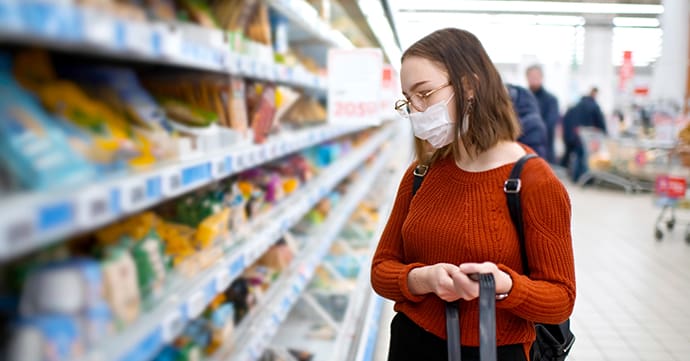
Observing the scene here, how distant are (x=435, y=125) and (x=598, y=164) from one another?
10790 mm

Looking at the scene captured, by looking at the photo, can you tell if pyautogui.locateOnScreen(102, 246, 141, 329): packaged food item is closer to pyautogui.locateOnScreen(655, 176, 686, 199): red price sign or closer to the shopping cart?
pyautogui.locateOnScreen(655, 176, 686, 199): red price sign

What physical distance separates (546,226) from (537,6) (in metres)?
18.9

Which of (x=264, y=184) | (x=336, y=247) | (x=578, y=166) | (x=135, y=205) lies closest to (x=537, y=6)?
(x=578, y=166)

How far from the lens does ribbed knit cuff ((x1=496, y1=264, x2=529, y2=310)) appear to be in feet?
4.70

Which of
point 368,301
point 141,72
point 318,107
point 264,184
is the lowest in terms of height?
point 368,301

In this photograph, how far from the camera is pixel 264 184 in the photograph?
2.68 meters

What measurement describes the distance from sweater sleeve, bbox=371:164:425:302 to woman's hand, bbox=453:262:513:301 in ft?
0.74

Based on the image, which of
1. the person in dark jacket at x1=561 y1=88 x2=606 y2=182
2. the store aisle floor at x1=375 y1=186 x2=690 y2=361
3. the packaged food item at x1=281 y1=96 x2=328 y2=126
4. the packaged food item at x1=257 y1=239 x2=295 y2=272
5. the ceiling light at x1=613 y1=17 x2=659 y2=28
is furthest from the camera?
the ceiling light at x1=613 y1=17 x2=659 y2=28

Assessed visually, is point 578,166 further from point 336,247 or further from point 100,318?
point 100,318

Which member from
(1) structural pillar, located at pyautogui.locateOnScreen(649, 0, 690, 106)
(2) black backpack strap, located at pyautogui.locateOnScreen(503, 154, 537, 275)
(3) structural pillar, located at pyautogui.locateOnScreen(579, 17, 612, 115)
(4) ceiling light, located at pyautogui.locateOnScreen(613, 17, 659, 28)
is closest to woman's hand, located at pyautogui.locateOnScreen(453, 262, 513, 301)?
(2) black backpack strap, located at pyautogui.locateOnScreen(503, 154, 537, 275)

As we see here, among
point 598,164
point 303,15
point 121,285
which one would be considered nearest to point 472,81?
point 121,285

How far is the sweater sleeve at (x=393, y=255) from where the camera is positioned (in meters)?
1.63

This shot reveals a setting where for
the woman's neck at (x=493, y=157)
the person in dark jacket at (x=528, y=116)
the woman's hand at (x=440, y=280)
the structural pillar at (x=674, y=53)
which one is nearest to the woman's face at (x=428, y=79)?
the woman's neck at (x=493, y=157)

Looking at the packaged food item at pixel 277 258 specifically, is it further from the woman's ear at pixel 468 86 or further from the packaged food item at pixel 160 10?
the woman's ear at pixel 468 86
